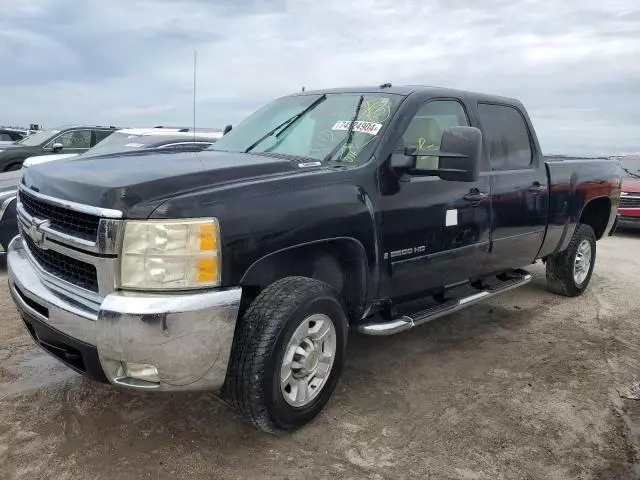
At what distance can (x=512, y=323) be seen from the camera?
17.4 feet

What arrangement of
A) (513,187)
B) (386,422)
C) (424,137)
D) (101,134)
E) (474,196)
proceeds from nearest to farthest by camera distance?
(386,422)
(424,137)
(474,196)
(513,187)
(101,134)

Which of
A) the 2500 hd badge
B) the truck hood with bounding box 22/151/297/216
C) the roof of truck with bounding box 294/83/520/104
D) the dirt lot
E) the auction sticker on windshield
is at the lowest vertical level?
the dirt lot

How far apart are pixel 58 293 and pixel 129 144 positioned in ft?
22.9

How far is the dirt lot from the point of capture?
2.89 m

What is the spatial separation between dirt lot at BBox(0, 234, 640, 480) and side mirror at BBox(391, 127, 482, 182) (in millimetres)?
1406

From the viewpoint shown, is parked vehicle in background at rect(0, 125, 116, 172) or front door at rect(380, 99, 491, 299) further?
parked vehicle in background at rect(0, 125, 116, 172)

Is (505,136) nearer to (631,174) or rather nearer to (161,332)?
(161,332)

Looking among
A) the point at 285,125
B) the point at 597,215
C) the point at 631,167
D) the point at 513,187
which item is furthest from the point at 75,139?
the point at 631,167

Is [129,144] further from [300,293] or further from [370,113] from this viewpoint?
[300,293]

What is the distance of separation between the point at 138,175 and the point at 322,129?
149cm

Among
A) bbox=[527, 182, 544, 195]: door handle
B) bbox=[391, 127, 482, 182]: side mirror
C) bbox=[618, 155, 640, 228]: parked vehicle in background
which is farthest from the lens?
bbox=[618, 155, 640, 228]: parked vehicle in background

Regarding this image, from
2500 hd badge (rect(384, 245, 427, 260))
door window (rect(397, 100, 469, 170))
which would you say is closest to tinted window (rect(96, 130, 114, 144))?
door window (rect(397, 100, 469, 170))

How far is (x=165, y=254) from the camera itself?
262 cm

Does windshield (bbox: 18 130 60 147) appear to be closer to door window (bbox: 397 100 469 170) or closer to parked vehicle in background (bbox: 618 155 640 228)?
door window (bbox: 397 100 469 170)
